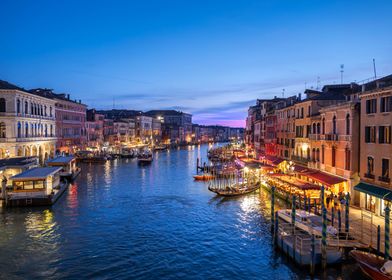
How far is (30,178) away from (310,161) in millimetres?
26588

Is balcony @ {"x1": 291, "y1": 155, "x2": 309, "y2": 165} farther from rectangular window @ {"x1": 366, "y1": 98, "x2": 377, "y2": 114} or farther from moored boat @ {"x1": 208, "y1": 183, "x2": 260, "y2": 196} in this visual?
rectangular window @ {"x1": 366, "y1": 98, "x2": 377, "y2": 114}

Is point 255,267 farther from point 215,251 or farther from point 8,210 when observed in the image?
point 8,210

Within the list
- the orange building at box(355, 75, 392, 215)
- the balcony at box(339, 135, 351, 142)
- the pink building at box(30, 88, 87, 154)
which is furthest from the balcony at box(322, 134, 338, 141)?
the pink building at box(30, 88, 87, 154)

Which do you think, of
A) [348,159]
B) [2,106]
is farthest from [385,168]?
[2,106]

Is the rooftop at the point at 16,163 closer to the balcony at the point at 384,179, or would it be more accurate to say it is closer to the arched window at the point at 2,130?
the arched window at the point at 2,130

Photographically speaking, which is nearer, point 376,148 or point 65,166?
point 376,148

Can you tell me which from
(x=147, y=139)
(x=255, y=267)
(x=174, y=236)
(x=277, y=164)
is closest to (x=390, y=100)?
(x=255, y=267)

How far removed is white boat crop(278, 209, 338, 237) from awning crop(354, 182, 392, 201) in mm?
3805

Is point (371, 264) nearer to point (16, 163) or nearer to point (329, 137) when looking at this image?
point (329, 137)

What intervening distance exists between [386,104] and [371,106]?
5.81ft

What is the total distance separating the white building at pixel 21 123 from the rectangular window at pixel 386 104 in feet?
143

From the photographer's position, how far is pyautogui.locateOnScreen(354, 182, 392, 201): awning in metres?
22.0

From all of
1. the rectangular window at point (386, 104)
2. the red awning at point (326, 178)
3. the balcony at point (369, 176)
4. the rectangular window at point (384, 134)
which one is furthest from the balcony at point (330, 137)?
the rectangular window at point (386, 104)

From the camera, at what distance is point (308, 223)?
22188 mm
